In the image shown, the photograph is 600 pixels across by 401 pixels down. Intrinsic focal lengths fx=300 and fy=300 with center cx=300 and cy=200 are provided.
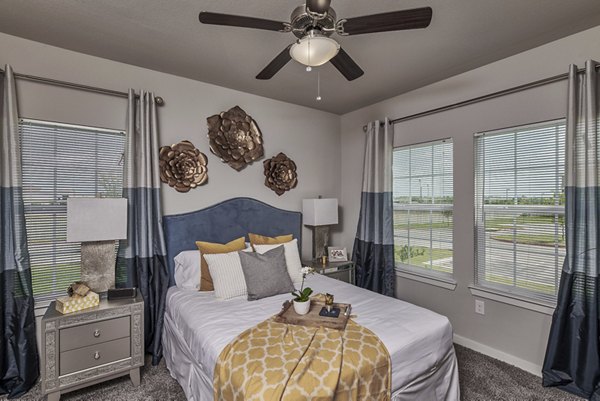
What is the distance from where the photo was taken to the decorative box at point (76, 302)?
211 centimetres

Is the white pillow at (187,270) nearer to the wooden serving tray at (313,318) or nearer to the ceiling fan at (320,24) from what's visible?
the wooden serving tray at (313,318)

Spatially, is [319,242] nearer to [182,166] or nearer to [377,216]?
[377,216]

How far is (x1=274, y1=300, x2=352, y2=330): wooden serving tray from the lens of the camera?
1.86 m

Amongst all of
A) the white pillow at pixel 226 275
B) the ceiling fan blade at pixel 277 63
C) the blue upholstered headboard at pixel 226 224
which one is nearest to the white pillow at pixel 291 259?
the white pillow at pixel 226 275

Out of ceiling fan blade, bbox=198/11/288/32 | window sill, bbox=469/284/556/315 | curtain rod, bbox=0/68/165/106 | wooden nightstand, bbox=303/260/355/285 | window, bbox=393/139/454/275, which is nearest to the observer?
ceiling fan blade, bbox=198/11/288/32

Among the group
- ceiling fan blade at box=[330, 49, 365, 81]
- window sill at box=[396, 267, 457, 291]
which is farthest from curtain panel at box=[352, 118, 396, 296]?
ceiling fan blade at box=[330, 49, 365, 81]

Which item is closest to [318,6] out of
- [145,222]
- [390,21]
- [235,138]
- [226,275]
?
[390,21]

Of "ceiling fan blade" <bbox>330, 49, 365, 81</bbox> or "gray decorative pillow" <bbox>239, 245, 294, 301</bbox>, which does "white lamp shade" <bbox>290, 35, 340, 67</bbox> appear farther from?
"gray decorative pillow" <bbox>239, 245, 294, 301</bbox>

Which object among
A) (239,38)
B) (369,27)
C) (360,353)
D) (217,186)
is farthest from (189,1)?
(360,353)

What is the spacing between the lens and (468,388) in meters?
2.26

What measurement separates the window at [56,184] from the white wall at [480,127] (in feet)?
10.0

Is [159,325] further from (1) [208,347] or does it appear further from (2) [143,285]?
(1) [208,347]

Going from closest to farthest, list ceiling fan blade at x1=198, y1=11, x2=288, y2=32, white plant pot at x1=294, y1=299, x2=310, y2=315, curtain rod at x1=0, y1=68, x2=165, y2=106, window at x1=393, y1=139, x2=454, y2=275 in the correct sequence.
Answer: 1. ceiling fan blade at x1=198, y1=11, x2=288, y2=32
2. white plant pot at x1=294, y1=299, x2=310, y2=315
3. curtain rod at x1=0, y1=68, x2=165, y2=106
4. window at x1=393, y1=139, x2=454, y2=275

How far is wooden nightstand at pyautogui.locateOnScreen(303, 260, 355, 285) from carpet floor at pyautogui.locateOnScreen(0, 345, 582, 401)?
1489mm
